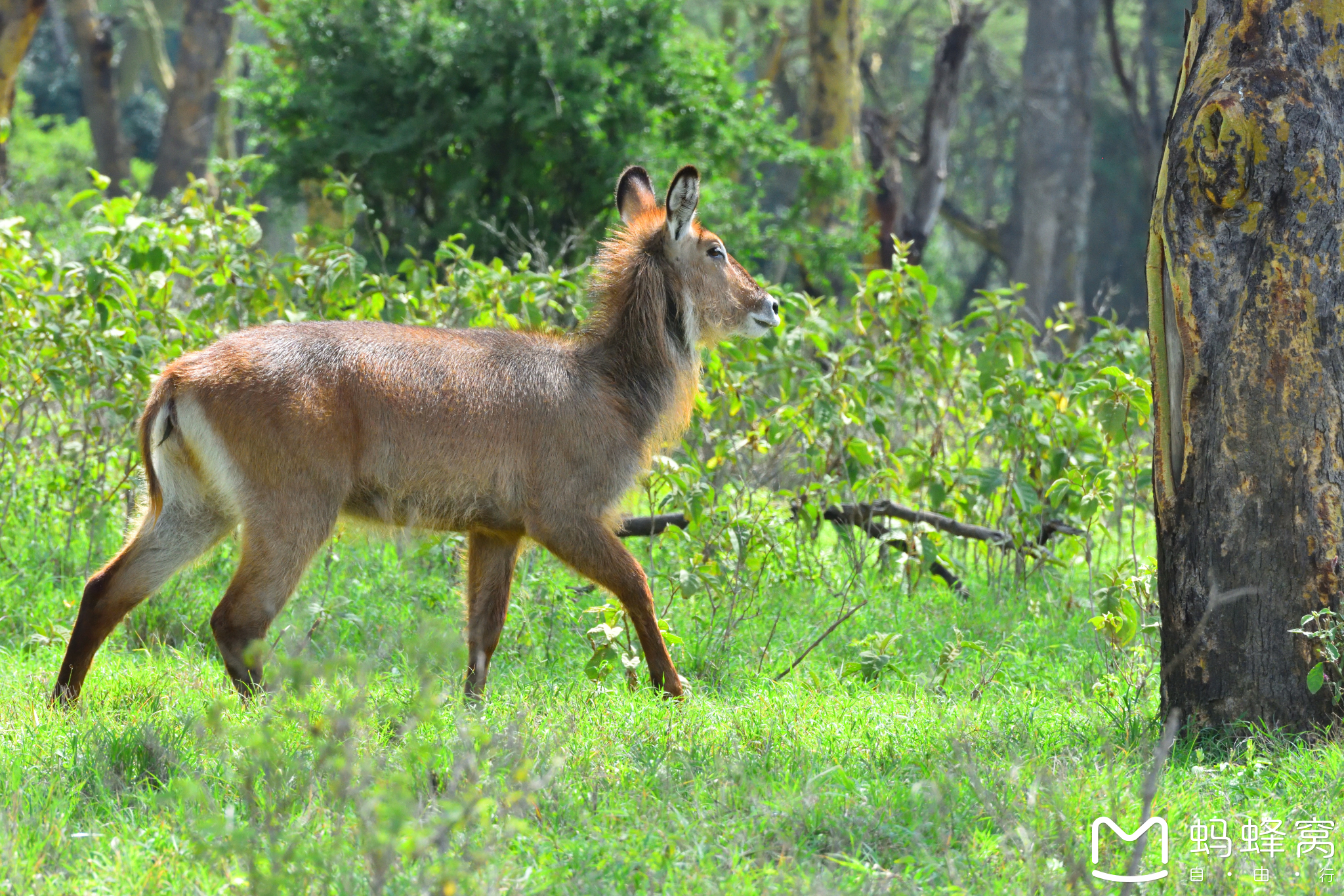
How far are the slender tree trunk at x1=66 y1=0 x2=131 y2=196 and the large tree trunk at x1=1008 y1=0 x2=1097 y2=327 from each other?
11.9 m

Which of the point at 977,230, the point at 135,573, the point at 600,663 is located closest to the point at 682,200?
the point at 600,663

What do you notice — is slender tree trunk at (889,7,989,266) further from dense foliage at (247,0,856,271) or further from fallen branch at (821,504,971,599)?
fallen branch at (821,504,971,599)

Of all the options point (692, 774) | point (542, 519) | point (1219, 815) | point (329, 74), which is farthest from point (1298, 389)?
point (329, 74)

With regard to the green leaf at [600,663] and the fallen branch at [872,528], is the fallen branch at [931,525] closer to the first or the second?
the fallen branch at [872,528]

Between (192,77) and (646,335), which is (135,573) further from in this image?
(192,77)

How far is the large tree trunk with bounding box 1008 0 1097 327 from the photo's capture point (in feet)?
56.9

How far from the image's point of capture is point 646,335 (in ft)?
15.5

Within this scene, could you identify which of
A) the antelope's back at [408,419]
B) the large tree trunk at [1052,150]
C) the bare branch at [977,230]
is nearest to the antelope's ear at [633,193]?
the antelope's back at [408,419]

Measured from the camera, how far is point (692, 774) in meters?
3.36

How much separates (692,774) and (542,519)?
1177 mm

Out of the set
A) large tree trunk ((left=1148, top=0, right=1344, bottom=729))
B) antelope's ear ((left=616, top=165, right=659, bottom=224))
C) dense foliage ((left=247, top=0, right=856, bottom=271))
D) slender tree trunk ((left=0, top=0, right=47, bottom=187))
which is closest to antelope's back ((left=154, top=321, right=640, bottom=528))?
antelope's ear ((left=616, top=165, right=659, bottom=224))

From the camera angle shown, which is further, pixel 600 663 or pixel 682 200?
pixel 682 200

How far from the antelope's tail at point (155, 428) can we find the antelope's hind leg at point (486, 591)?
3.61 ft

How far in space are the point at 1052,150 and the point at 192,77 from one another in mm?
12002
